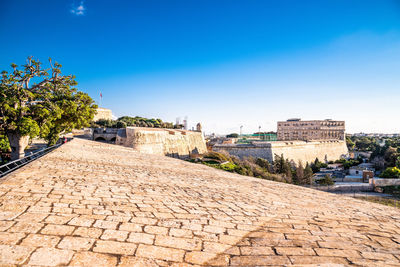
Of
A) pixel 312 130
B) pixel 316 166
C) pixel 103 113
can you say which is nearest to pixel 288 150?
pixel 316 166

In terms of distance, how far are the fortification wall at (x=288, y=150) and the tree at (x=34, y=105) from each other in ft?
78.7

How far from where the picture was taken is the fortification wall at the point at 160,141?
22133 mm

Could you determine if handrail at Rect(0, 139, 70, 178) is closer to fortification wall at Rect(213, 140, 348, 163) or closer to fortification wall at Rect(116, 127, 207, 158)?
fortification wall at Rect(116, 127, 207, 158)

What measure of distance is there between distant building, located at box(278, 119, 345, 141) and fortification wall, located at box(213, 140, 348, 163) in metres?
24.2

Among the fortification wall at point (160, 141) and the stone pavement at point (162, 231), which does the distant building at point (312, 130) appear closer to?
the fortification wall at point (160, 141)

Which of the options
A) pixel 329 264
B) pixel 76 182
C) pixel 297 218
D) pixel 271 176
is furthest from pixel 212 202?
pixel 271 176

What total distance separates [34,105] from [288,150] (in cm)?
3553

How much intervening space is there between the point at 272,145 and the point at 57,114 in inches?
1168

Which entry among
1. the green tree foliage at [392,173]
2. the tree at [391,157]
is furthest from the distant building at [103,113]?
the tree at [391,157]

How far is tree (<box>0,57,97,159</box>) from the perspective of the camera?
9.48 meters

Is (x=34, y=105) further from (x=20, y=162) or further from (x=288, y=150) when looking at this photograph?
(x=288, y=150)

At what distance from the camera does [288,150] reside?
37.2 metres

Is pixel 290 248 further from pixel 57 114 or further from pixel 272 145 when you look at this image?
pixel 272 145

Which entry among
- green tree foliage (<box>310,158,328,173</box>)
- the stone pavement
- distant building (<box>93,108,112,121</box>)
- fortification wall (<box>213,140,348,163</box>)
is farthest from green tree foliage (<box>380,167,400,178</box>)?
distant building (<box>93,108,112,121</box>)
